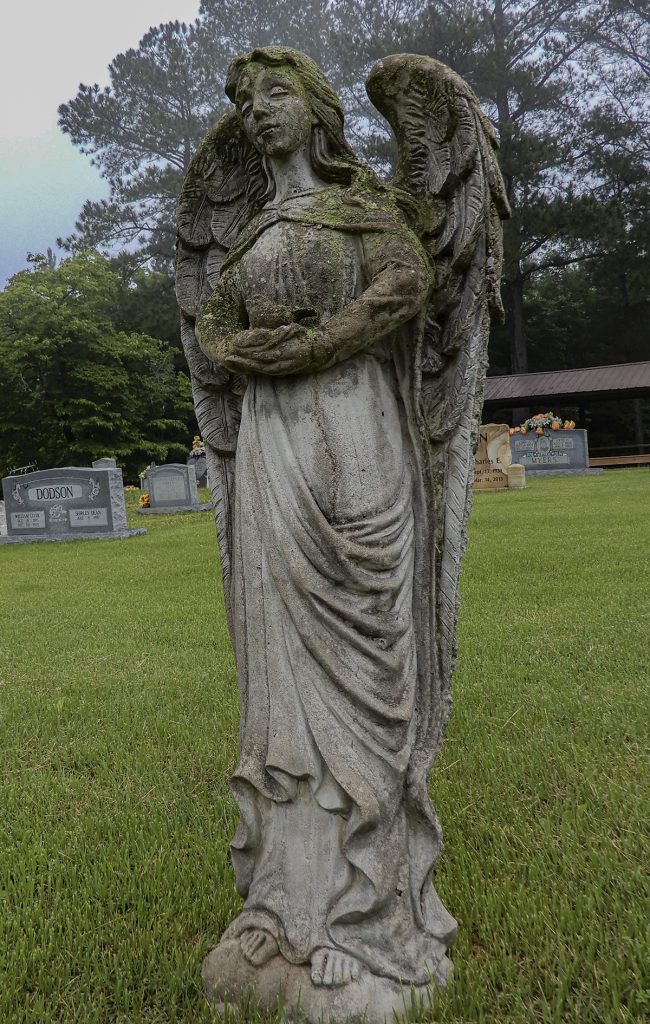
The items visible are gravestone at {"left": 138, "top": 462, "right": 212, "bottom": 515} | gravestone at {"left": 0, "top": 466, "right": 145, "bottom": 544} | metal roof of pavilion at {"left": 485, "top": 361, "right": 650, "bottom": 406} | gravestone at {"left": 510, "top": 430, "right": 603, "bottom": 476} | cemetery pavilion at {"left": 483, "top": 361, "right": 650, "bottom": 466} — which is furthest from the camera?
metal roof of pavilion at {"left": 485, "top": 361, "right": 650, "bottom": 406}

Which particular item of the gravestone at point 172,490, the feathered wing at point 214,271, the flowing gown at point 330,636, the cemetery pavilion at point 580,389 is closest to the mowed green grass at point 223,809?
the flowing gown at point 330,636

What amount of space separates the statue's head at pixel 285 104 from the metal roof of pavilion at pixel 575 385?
21035mm

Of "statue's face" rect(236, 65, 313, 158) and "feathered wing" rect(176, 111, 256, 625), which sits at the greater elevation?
"statue's face" rect(236, 65, 313, 158)

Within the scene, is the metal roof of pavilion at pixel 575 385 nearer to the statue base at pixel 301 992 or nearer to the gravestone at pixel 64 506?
the gravestone at pixel 64 506

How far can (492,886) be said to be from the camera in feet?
7.79

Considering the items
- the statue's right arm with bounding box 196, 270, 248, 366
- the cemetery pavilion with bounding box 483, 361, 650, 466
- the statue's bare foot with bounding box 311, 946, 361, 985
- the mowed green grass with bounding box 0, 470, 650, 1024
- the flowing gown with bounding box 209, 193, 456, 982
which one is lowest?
the mowed green grass with bounding box 0, 470, 650, 1024

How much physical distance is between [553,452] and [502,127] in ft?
40.4

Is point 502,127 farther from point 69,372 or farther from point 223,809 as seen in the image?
point 223,809

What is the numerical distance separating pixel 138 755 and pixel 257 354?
247 cm

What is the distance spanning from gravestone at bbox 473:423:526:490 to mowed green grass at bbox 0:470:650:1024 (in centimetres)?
1003

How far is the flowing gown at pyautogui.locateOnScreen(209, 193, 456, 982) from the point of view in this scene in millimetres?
1759

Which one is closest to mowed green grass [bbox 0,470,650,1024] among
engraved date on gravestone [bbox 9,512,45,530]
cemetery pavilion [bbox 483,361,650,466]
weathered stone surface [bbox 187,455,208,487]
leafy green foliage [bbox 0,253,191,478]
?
engraved date on gravestone [bbox 9,512,45,530]

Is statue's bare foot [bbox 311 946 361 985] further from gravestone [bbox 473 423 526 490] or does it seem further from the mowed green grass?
gravestone [bbox 473 423 526 490]

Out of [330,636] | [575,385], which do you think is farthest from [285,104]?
[575,385]
